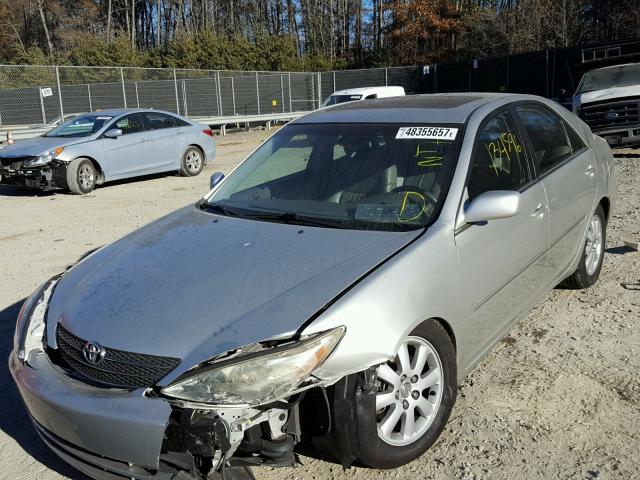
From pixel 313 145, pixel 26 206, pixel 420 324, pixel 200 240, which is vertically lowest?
pixel 26 206

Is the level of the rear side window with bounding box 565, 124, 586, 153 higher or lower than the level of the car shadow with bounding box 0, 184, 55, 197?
higher

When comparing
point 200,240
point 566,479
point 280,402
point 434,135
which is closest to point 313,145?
point 434,135

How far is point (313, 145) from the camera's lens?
403 centimetres

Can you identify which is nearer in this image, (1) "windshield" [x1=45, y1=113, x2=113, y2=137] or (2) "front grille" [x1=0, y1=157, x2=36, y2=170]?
(2) "front grille" [x1=0, y1=157, x2=36, y2=170]

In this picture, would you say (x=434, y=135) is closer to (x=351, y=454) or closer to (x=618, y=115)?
(x=351, y=454)

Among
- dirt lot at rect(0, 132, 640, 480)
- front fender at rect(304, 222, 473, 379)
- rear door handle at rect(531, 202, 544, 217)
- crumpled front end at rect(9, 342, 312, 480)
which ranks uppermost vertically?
rear door handle at rect(531, 202, 544, 217)

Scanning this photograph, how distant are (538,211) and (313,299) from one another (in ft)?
6.25

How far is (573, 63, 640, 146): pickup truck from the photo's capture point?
39.7ft

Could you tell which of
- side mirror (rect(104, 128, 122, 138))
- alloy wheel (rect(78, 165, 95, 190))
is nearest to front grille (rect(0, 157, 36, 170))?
alloy wheel (rect(78, 165, 95, 190))

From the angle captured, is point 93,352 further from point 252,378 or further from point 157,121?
point 157,121

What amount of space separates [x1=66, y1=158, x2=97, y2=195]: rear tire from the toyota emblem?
9.09m

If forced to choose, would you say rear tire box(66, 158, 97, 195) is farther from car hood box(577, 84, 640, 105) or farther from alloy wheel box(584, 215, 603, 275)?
car hood box(577, 84, 640, 105)

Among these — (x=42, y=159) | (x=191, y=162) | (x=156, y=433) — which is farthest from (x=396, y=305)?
(x=191, y=162)

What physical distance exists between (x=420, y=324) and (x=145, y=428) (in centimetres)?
123
